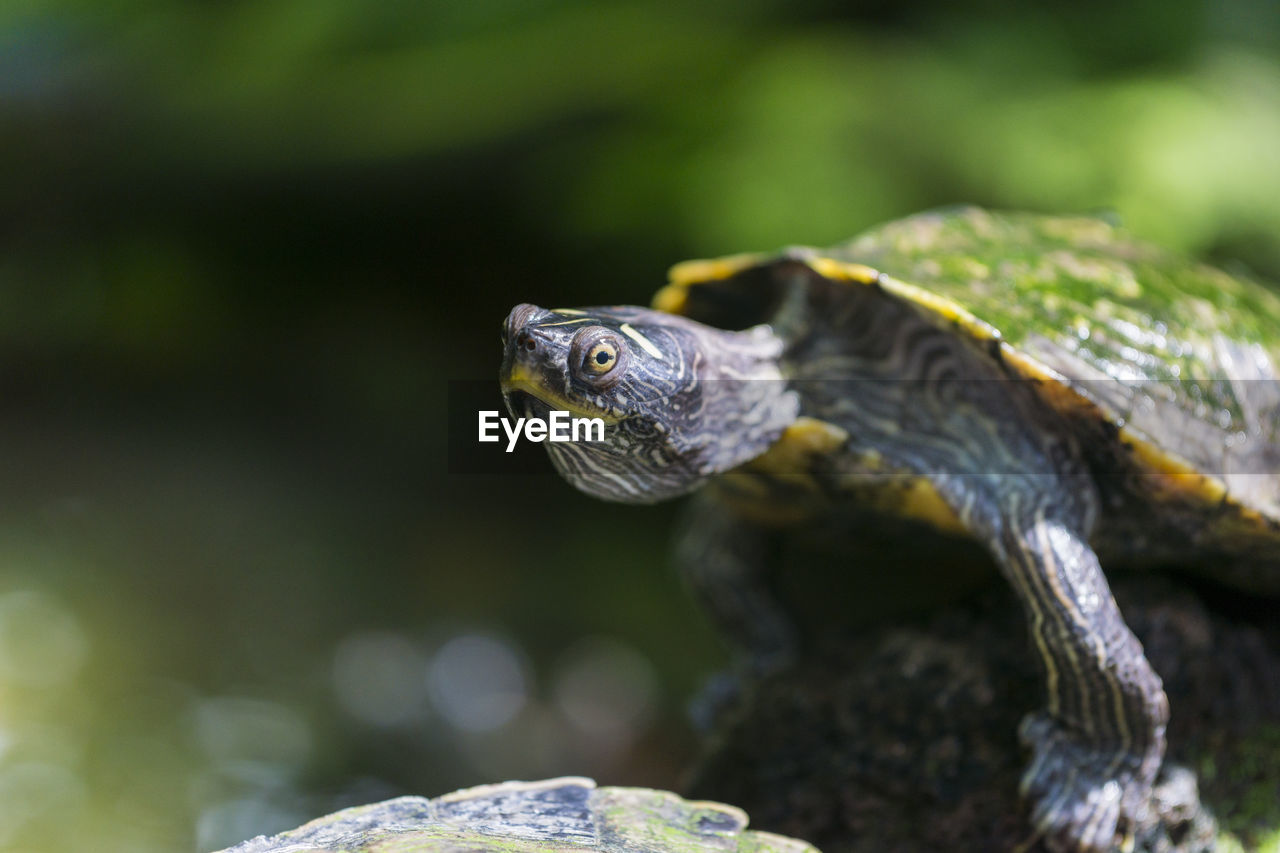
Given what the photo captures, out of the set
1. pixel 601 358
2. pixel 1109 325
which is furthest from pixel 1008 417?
pixel 601 358

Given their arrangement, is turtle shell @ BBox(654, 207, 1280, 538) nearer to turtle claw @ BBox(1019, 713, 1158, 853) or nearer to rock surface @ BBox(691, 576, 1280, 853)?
rock surface @ BBox(691, 576, 1280, 853)

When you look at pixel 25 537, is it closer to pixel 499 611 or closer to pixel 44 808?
pixel 44 808

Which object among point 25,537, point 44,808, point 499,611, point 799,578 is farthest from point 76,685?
point 799,578

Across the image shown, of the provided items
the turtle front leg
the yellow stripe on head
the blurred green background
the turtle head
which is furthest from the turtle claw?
the blurred green background

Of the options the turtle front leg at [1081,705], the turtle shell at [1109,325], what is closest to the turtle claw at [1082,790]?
the turtle front leg at [1081,705]

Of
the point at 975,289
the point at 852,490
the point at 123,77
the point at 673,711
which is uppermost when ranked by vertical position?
the point at 123,77

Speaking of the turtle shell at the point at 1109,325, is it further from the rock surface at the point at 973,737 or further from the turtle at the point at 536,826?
the turtle at the point at 536,826

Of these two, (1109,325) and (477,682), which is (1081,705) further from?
(477,682)
